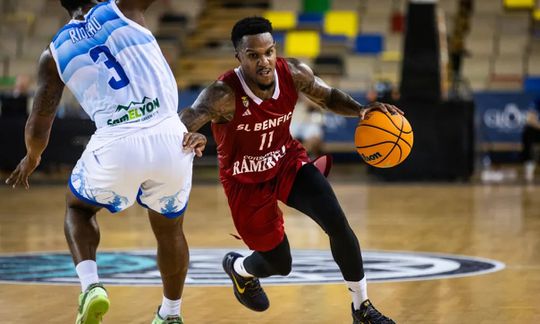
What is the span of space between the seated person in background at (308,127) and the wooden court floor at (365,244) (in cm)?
154

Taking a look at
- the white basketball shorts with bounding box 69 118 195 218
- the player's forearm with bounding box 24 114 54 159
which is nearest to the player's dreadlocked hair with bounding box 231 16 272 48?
the white basketball shorts with bounding box 69 118 195 218

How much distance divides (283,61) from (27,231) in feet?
18.7

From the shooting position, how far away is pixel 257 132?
5750mm

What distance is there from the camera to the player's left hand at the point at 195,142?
4945 mm

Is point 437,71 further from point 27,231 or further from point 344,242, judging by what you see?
point 344,242

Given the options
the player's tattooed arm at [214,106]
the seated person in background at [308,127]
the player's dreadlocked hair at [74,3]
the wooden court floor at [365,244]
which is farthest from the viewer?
the seated person in background at [308,127]

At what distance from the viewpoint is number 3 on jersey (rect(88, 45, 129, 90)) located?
4938 millimetres

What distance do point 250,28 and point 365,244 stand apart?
427cm

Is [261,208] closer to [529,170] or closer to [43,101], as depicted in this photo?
[43,101]

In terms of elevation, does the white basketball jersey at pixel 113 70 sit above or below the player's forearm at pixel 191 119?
above

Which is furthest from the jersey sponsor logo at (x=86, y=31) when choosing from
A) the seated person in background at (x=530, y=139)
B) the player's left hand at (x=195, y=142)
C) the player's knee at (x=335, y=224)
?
the seated person in background at (x=530, y=139)

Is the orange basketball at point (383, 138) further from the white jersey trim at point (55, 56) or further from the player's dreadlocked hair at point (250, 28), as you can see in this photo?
the white jersey trim at point (55, 56)

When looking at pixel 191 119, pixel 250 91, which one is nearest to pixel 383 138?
pixel 250 91

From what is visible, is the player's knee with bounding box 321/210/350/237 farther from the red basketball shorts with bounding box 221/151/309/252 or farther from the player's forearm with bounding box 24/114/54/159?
the player's forearm with bounding box 24/114/54/159
